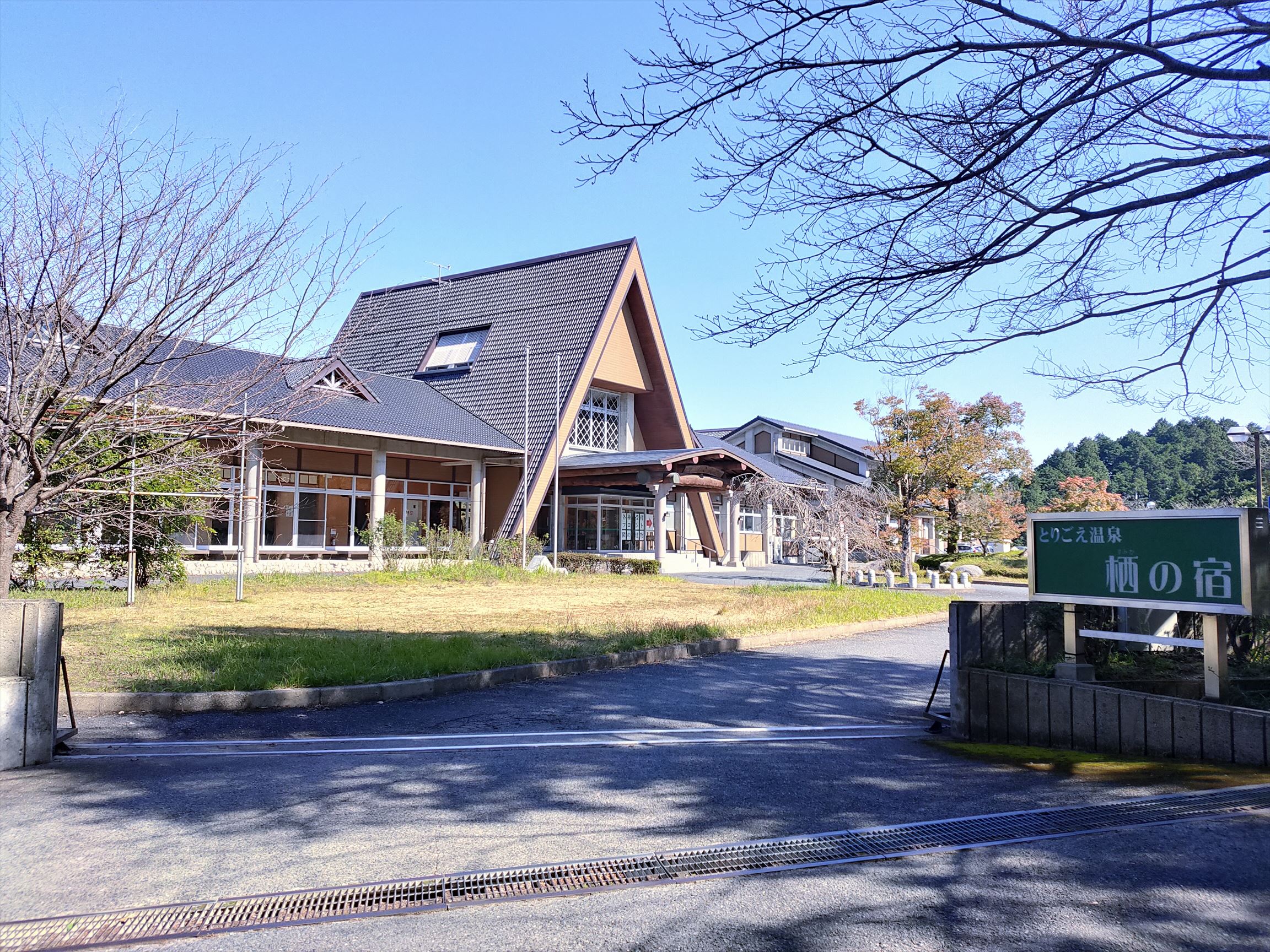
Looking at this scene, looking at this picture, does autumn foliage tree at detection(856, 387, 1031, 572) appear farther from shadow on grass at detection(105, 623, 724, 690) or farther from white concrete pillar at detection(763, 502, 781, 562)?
shadow on grass at detection(105, 623, 724, 690)

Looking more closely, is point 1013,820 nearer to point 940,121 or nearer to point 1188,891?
point 1188,891

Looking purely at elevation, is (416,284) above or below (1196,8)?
above

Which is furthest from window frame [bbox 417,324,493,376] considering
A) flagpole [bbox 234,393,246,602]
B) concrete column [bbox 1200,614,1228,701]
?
concrete column [bbox 1200,614,1228,701]

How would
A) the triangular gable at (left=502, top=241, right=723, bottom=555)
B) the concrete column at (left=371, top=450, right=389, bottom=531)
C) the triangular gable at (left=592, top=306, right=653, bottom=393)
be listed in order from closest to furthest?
the concrete column at (left=371, top=450, right=389, bottom=531) < the triangular gable at (left=502, top=241, right=723, bottom=555) < the triangular gable at (left=592, top=306, right=653, bottom=393)

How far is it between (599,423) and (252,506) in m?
13.6

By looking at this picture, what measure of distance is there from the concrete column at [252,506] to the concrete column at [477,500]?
6508mm

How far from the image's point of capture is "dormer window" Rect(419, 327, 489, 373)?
107ft

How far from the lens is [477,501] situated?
2808 cm

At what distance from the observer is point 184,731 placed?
21.7 ft

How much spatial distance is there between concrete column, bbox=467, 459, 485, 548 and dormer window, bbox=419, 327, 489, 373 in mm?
5392

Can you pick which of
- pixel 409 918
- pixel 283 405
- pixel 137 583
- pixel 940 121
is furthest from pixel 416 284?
pixel 409 918

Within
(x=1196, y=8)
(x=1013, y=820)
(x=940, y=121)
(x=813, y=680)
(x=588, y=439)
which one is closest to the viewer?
(x=1013, y=820)

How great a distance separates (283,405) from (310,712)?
9.19 feet

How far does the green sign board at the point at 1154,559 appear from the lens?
17.6ft
